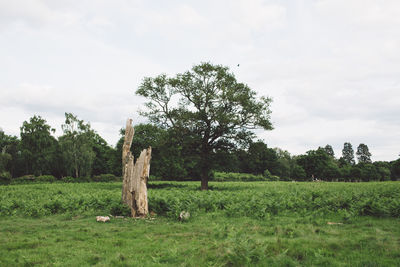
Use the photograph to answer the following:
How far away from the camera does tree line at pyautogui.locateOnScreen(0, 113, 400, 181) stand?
106ft

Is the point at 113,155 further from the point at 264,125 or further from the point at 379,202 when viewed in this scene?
the point at 379,202

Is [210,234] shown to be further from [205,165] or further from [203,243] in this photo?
[205,165]

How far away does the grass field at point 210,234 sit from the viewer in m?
6.65

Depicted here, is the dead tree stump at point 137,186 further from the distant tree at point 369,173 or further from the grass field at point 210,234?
the distant tree at point 369,173

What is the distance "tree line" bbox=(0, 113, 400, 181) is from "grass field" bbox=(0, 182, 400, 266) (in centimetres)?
1655

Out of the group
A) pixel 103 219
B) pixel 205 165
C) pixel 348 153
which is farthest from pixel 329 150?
pixel 103 219

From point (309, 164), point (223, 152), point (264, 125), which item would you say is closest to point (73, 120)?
point (223, 152)

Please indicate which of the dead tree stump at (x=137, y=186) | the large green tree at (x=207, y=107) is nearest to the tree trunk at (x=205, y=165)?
the large green tree at (x=207, y=107)

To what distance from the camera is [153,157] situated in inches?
1658

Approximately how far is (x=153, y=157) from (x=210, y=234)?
110 feet

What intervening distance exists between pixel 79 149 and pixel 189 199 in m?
52.2

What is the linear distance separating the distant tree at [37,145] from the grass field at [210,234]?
5335 centimetres

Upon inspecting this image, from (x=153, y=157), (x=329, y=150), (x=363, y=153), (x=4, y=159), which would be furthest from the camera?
(x=329, y=150)

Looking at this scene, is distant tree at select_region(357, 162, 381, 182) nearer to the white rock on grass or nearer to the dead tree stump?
the dead tree stump
